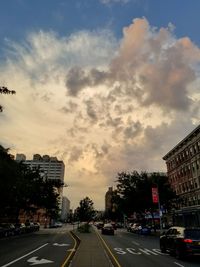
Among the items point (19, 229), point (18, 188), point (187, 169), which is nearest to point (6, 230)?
point (18, 188)

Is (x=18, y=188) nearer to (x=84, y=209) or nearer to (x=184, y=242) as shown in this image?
(x=184, y=242)

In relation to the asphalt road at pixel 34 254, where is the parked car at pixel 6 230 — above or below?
above

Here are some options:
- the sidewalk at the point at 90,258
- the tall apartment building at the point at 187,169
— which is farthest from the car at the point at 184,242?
the tall apartment building at the point at 187,169

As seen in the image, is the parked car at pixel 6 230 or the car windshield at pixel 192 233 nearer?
the car windshield at pixel 192 233

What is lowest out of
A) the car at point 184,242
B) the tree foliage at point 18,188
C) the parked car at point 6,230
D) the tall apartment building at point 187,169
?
the car at point 184,242

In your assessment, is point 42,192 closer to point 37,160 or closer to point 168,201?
point 168,201

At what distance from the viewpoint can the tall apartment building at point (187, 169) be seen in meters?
69.2

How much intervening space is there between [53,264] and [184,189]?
66273mm

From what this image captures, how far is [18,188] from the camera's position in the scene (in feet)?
137

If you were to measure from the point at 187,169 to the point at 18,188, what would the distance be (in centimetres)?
4575

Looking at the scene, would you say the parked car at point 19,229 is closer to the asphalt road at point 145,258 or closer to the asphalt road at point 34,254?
the asphalt road at point 34,254

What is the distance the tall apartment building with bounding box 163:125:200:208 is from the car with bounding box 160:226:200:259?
4947 cm

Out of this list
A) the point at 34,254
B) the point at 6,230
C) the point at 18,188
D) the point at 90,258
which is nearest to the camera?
the point at 90,258

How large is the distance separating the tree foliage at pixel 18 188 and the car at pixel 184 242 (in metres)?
18.9
